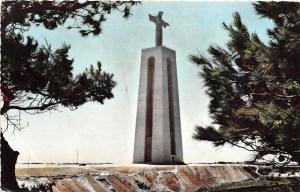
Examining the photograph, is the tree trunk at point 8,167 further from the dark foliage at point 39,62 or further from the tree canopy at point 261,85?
the tree canopy at point 261,85

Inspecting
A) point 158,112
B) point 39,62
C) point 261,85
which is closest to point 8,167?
point 39,62

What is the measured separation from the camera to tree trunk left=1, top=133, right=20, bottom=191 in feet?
15.5

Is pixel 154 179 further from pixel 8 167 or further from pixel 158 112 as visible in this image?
pixel 158 112

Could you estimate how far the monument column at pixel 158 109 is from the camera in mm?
8609

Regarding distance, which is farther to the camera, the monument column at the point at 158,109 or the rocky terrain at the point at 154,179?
the monument column at the point at 158,109

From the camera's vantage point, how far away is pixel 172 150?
350 inches

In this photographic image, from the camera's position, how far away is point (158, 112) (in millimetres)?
8672

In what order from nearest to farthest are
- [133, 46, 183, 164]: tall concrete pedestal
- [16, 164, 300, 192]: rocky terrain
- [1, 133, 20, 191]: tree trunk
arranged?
[1, 133, 20, 191]: tree trunk, [16, 164, 300, 192]: rocky terrain, [133, 46, 183, 164]: tall concrete pedestal

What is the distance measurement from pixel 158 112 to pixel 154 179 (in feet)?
8.97

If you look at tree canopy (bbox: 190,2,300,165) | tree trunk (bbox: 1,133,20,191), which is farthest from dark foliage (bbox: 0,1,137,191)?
tree canopy (bbox: 190,2,300,165)

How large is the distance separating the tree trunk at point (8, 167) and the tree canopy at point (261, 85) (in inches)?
122

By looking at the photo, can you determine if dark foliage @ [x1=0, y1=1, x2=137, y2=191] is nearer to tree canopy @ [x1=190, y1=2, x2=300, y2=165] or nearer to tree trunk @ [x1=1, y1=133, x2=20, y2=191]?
tree trunk @ [x1=1, y1=133, x2=20, y2=191]

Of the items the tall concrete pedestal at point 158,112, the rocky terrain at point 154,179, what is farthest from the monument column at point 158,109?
the rocky terrain at point 154,179

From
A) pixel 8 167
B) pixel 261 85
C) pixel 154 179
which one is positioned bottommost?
pixel 154 179
